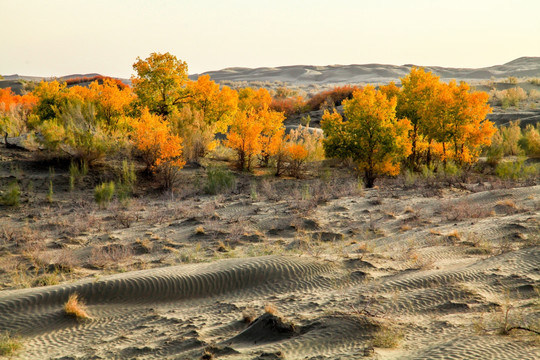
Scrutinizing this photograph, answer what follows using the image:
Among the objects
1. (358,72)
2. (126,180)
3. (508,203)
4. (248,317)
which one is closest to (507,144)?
(508,203)

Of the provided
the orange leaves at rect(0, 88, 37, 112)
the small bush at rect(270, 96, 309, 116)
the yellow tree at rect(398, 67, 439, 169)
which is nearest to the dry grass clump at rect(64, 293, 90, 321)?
the yellow tree at rect(398, 67, 439, 169)

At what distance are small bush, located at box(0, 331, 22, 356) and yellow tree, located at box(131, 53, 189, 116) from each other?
17.0m

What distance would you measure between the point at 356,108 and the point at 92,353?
14437mm

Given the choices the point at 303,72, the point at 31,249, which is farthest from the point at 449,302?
the point at 303,72

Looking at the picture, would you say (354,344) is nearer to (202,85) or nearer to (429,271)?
(429,271)

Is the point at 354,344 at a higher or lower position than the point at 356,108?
lower

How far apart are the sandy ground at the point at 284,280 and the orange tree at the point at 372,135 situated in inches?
204

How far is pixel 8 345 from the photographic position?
17.3ft

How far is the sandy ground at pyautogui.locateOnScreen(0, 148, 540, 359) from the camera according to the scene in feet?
16.0

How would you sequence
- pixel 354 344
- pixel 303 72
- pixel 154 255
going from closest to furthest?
1. pixel 354 344
2. pixel 154 255
3. pixel 303 72

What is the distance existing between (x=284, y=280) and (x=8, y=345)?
3570mm

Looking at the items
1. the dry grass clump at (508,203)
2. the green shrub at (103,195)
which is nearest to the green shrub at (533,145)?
the dry grass clump at (508,203)

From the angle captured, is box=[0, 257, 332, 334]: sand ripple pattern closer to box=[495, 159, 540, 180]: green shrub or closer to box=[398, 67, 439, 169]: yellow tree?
box=[495, 159, 540, 180]: green shrub

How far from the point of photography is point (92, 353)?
16.9ft
